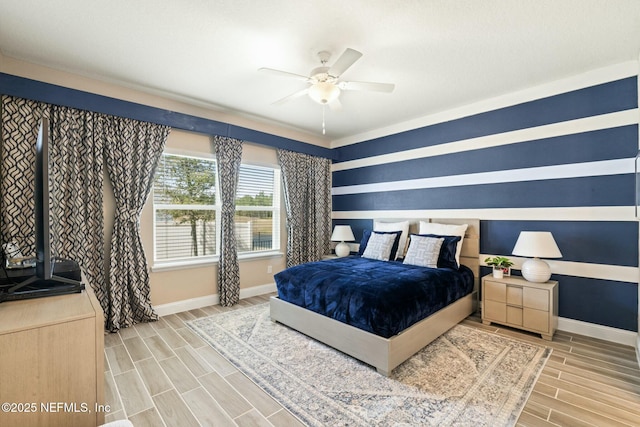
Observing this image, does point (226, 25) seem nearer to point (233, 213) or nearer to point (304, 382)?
point (233, 213)

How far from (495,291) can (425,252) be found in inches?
31.9

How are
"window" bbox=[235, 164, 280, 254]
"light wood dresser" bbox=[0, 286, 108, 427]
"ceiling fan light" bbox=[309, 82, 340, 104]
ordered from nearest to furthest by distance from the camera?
"light wood dresser" bbox=[0, 286, 108, 427] → "ceiling fan light" bbox=[309, 82, 340, 104] → "window" bbox=[235, 164, 280, 254]

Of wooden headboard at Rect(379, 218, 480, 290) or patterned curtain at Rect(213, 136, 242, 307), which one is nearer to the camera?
Answer: wooden headboard at Rect(379, 218, 480, 290)

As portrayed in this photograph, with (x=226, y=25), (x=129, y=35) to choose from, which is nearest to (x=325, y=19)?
(x=226, y=25)

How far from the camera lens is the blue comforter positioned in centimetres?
234

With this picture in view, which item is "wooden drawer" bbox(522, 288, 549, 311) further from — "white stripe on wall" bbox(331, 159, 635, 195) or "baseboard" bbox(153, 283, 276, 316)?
"baseboard" bbox(153, 283, 276, 316)

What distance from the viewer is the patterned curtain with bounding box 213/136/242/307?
3938 millimetres

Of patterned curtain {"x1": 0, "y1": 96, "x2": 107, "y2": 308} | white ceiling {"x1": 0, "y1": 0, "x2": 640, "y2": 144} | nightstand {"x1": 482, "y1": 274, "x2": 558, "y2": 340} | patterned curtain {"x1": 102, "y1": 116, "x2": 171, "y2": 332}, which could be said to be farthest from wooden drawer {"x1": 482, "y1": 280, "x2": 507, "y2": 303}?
patterned curtain {"x1": 0, "y1": 96, "x2": 107, "y2": 308}

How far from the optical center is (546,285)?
9.43 feet

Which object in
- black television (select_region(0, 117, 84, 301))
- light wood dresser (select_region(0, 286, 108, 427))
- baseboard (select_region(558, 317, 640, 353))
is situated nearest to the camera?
light wood dresser (select_region(0, 286, 108, 427))

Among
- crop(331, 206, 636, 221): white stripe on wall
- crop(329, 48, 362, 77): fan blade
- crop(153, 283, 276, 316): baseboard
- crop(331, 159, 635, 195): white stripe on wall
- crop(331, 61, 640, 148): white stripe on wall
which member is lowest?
crop(153, 283, 276, 316): baseboard

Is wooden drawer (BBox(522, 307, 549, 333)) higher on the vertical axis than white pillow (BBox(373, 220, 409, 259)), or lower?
lower

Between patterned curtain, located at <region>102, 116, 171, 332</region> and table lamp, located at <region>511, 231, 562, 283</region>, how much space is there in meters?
4.03

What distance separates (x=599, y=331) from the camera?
2859 mm
